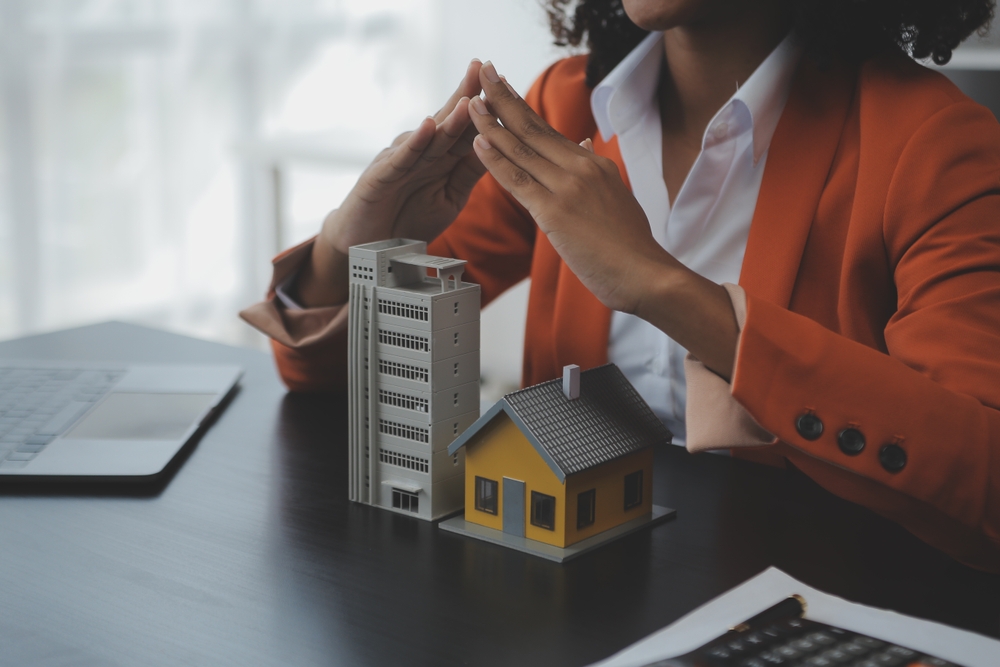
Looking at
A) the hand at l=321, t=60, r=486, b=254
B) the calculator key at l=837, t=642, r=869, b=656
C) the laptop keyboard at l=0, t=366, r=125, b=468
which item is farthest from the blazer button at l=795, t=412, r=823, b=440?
the laptop keyboard at l=0, t=366, r=125, b=468

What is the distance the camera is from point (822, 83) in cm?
113

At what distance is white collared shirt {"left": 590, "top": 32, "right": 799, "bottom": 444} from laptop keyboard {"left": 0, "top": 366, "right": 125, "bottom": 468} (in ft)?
2.11

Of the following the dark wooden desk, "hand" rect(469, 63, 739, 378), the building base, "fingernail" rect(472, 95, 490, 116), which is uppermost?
"fingernail" rect(472, 95, 490, 116)

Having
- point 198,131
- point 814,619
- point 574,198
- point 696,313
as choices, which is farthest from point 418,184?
point 198,131

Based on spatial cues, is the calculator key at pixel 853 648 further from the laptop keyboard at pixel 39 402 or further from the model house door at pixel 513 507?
the laptop keyboard at pixel 39 402

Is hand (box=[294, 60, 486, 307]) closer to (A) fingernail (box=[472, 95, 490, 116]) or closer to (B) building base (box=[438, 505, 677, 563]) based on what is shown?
(A) fingernail (box=[472, 95, 490, 116])

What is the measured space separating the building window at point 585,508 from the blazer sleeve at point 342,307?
48 centimetres

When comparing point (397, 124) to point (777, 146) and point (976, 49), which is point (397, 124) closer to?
point (976, 49)

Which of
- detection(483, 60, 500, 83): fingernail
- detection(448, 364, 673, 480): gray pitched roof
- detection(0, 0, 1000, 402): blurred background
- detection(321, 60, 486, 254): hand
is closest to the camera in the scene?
detection(448, 364, 673, 480): gray pitched roof

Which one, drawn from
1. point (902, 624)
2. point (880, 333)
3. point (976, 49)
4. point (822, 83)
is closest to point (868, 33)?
point (822, 83)

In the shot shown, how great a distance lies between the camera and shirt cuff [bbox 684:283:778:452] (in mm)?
808

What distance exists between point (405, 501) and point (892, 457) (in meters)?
0.41

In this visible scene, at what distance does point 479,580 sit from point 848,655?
27 cm

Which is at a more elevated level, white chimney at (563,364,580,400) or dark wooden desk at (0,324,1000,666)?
white chimney at (563,364,580,400)
